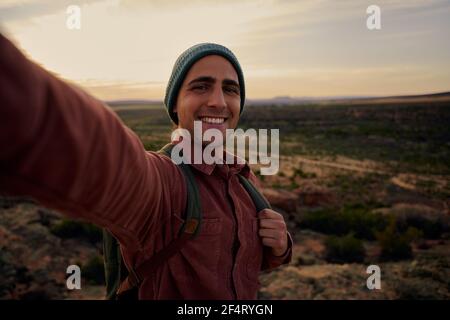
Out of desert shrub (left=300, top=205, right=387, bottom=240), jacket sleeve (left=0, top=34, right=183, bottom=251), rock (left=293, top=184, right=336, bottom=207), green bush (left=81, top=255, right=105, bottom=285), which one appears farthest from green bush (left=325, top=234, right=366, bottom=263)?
jacket sleeve (left=0, top=34, right=183, bottom=251)

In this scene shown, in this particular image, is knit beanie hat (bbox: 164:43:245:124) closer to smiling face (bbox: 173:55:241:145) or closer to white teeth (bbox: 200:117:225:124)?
smiling face (bbox: 173:55:241:145)

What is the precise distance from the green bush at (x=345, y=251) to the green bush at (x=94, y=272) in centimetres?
468

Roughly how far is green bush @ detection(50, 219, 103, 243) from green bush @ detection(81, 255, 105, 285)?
5.90 ft

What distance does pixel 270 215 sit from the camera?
5.43 ft

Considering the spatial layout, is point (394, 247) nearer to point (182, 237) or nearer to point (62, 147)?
point (182, 237)

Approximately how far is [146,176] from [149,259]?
1.54 ft

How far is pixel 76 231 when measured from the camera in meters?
9.38

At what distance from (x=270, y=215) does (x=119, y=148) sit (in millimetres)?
1018

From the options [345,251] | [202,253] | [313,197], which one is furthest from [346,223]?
[202,253]

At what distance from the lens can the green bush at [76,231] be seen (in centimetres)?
917

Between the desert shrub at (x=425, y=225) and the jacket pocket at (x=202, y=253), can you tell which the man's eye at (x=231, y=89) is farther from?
the desert shrub at (x=425, y=225)

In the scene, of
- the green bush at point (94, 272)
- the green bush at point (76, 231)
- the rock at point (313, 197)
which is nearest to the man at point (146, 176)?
the green bush at point (94, 272)

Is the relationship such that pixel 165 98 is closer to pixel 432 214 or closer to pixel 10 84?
pixel 10 84
